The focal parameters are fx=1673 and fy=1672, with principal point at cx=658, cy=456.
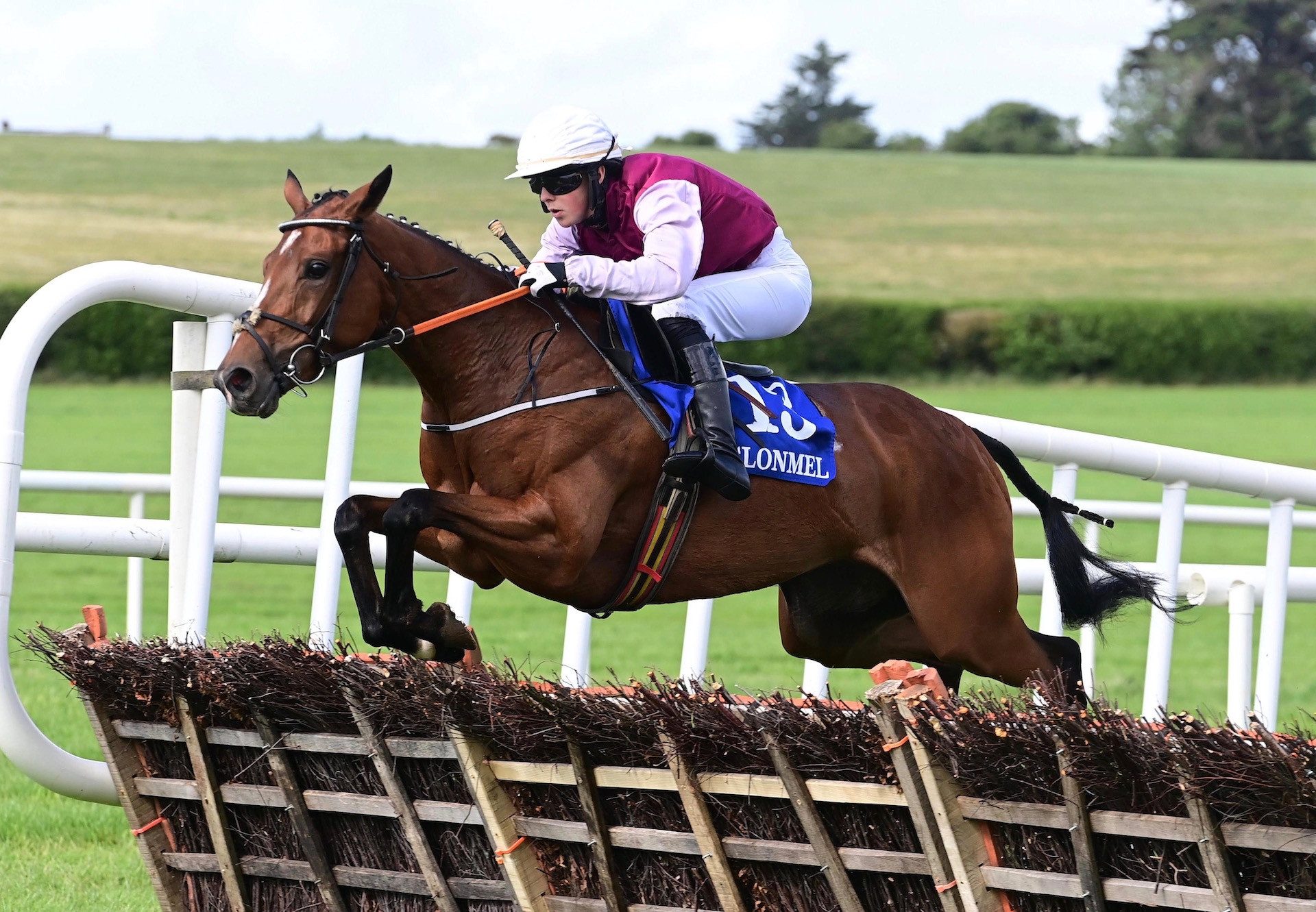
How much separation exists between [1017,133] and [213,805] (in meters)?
67.5

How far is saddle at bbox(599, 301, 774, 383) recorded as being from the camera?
379 cm

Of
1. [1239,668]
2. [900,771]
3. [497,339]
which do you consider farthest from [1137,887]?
[1239,668]

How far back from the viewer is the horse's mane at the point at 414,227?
11.6 ft

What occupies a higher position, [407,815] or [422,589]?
[407,815]

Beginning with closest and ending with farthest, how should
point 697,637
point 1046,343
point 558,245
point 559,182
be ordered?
1. point 559,182
2. point 558,245
3. point 697,637
4. point 1046,343

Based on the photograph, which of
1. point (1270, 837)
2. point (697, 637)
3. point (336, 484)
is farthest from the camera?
point (697, 637)

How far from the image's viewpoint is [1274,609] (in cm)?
444

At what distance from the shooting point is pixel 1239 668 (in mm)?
4703

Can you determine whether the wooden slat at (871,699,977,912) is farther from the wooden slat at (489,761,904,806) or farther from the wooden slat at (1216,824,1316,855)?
the wooden slat at (1216,824,1316,855)

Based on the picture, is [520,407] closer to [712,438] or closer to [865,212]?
[712,438]

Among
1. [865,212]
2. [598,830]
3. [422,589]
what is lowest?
[422,589]

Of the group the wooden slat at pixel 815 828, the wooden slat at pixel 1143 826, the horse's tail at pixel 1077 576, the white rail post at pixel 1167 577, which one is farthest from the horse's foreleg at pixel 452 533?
the white rail post at pixel 1167 577

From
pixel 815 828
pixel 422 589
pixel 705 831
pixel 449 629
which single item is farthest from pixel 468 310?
pixel 422 589

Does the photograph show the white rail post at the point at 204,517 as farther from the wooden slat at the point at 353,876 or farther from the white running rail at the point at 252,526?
the wooden slat at the point at 353,876
